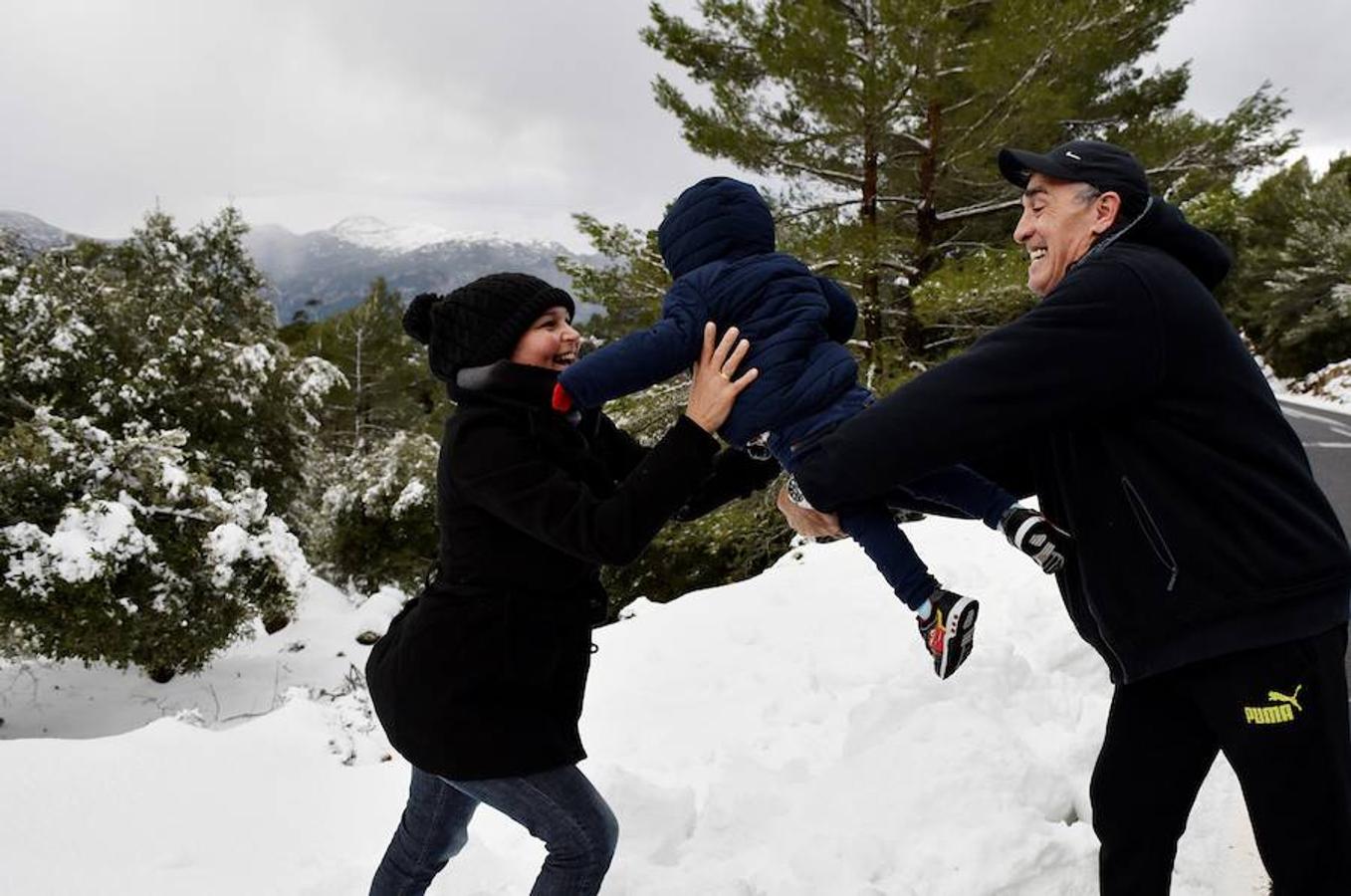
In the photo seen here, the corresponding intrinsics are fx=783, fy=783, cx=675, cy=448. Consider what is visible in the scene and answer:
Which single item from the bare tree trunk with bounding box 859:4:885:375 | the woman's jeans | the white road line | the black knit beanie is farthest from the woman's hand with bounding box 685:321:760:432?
the white road line

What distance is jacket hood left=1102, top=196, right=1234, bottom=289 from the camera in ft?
5.21

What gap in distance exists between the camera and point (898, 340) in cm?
1038

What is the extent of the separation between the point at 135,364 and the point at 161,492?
191 inches

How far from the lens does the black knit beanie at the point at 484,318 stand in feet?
6.68

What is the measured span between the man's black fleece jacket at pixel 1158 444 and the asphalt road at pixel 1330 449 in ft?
12.1

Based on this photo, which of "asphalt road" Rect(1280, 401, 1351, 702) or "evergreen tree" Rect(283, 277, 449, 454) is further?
"evergreen tree" Rect(283, 277, 449, 454)

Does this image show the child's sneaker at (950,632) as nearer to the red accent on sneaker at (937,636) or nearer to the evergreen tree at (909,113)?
the red accent on sneaker at (937,636)

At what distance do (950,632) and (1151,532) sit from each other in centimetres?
59

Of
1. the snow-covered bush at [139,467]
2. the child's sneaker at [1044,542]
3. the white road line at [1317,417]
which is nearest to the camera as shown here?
the child's sneaker at [1044,542]

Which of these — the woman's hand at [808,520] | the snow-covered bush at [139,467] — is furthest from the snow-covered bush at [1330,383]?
the snow-covered bush at [139,467]

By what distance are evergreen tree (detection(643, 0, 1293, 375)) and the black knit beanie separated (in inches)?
287

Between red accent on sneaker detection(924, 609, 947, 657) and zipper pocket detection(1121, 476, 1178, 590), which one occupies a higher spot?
zipper pocket detection(1121, 476, 1178, 590)

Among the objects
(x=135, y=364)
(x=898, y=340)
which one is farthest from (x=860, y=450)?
(x=135, y=364)

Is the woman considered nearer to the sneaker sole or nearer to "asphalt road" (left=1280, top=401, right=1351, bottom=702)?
the sneaker sole
